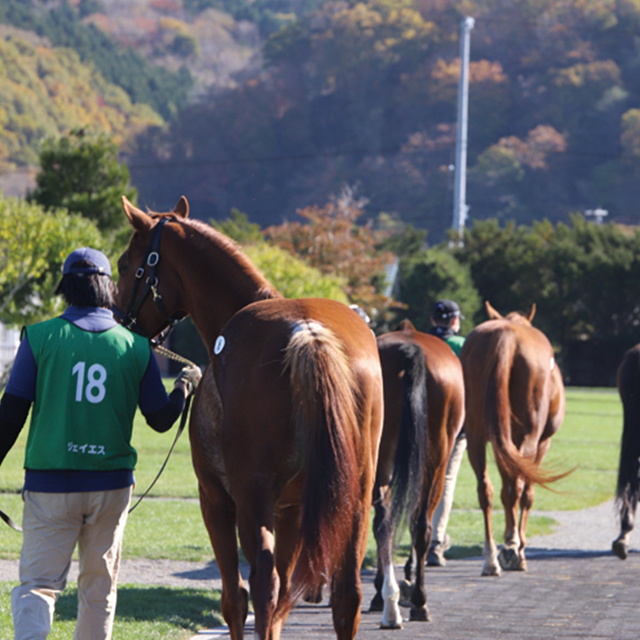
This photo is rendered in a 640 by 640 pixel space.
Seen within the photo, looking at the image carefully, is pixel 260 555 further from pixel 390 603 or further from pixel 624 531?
pixel 624 531

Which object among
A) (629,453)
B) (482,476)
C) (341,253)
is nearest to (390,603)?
(482,476)

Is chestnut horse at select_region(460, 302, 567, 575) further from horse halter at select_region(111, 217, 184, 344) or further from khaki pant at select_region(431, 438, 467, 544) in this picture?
horse halter at select_region(111, 217, 184, 344)

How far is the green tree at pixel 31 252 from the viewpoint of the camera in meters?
22.7

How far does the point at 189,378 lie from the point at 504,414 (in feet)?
12.4

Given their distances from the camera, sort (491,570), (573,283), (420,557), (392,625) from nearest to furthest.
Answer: (392,625) → (420,557) → (491,570) → (573,283)

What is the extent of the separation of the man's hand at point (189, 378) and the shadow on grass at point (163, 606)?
6.54ft

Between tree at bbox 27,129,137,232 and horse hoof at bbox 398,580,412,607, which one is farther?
tree at bbox 27,129,137,232

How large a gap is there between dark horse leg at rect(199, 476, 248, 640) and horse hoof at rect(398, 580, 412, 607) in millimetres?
2447

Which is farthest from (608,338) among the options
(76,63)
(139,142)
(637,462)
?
(76,63)

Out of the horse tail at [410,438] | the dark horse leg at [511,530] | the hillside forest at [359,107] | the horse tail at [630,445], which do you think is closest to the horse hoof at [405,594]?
the horse tail at [410,438]

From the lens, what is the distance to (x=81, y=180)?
101 ft

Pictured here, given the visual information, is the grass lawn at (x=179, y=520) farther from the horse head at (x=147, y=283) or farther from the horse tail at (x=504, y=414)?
the horse head at (x=147, y=283)

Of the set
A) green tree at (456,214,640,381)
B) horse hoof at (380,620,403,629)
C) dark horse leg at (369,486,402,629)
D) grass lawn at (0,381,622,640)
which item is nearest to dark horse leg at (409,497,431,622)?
dark horse leg at (369,486,402,629)

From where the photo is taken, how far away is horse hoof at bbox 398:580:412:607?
6.31 meters
